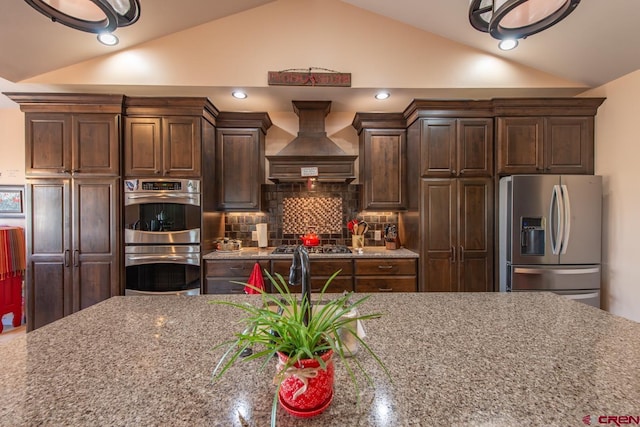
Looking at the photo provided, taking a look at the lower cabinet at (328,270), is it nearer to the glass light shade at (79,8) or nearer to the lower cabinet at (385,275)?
the lower cabinet at (385,275)

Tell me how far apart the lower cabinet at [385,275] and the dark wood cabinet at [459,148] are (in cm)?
103

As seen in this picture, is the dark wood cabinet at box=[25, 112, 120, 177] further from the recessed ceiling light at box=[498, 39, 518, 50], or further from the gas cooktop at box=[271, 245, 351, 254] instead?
the recessed ceiling light at box=[498, 39, 518, 50]

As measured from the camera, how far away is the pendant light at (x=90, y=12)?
1.14 meters

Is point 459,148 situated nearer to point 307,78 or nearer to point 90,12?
point 307,78

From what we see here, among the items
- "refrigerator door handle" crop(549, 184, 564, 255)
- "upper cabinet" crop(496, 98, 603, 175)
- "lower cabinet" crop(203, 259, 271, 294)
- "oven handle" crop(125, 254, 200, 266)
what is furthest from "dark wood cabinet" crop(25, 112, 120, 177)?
"refrigerator door handle" crop(549, 184, 564, 255)

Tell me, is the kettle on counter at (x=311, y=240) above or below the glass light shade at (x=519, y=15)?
below

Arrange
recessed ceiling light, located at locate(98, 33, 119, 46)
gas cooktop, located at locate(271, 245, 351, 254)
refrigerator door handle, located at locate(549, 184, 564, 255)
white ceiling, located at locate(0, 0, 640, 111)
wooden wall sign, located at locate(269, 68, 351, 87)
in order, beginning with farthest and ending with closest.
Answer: gas cooktop, located at locate(271, 245, 351, 254) → wooden wall sign, located at locate(269, 68, 351, 87) → refrigerator door handle, located at locate(549, 184, 564, 255) → recessed ceiling light, located at locate(98, 33, 119, 46) → white ceiling, located at locate(0, 0, 640, 111)

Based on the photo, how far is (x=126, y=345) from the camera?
998 mm

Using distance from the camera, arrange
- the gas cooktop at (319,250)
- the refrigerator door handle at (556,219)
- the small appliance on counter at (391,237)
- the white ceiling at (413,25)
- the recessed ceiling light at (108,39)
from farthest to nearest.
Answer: the small appliance on counter at (391,237) < the gas cooktop at (319,250) < the refrigerator door handle at (556,219) < the recessed ceiling light at (108,39) < the white ceiling at (413,25)

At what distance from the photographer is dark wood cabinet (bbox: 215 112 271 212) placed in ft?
10.8

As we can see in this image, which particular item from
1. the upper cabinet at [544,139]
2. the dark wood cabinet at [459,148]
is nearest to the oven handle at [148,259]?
the dark wood cabinet at [459,148]

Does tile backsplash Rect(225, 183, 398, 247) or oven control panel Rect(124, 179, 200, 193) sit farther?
tile backsplash Rect(225, 183, 398, 247)

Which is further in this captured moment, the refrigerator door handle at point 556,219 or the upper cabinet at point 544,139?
the upper cabinet at point 544,139

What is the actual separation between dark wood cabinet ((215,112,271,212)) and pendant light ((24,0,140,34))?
1.97 meters
